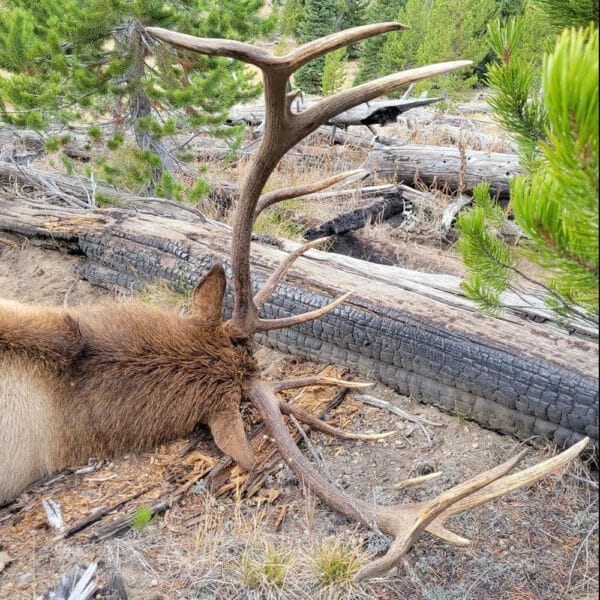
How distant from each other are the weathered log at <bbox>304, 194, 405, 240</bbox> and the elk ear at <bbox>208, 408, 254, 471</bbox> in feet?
9.11

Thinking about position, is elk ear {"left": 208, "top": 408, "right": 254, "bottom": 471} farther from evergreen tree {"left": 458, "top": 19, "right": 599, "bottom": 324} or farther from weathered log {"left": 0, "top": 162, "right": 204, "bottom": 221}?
weathered log {"left": 0, "top": 162, "right": 204, "bottom": 221}

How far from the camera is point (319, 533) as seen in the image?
239 cm

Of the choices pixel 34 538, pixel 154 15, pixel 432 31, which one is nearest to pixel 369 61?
pixel 432 31

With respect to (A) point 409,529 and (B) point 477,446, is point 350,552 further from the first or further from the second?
(B) point 477,446

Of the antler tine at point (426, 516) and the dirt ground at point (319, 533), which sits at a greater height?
the antler tine at point (426, 516)

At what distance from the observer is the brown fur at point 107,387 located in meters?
2.64

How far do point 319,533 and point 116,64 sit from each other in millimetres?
4399

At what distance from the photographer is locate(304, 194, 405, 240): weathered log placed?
208 inches

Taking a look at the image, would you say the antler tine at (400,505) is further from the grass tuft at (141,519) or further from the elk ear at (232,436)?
the grass tuft at (141,519)

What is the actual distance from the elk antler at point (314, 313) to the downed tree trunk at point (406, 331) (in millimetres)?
449

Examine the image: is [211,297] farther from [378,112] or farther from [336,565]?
[378,112]

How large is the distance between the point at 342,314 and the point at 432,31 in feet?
43.3

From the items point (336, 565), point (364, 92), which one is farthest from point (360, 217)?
point (336, 565)

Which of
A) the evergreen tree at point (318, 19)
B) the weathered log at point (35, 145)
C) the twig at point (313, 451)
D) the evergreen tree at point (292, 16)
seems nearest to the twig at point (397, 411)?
the twig at point (313, 451)
